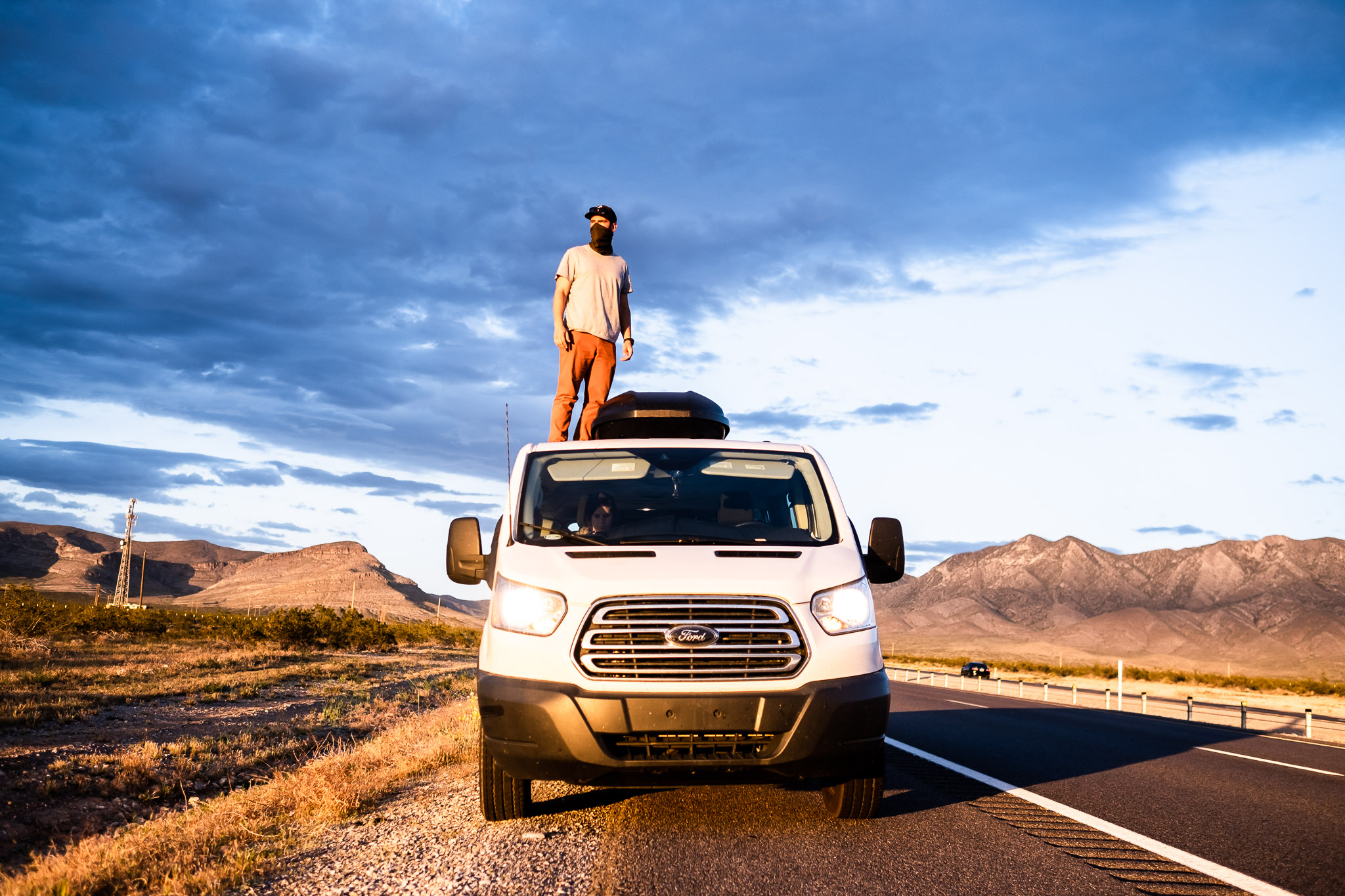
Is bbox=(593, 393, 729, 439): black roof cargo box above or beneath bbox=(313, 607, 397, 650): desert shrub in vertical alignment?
above

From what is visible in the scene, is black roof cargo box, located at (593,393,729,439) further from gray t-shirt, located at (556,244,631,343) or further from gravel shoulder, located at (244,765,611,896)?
gravel shoulder, located at (244,765,611,896)

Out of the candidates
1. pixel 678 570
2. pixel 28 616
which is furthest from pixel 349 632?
pixel 678 570

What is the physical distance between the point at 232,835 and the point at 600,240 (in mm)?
5736

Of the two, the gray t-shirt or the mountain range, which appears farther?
the mountain range

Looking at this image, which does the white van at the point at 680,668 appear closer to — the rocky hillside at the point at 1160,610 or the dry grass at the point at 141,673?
the dry grass at the point at 141,673

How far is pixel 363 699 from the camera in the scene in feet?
72.2

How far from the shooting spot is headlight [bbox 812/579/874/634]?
4832 millimetres

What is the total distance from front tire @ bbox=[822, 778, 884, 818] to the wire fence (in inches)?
539

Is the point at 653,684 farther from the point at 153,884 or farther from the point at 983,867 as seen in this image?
the point at 153,884

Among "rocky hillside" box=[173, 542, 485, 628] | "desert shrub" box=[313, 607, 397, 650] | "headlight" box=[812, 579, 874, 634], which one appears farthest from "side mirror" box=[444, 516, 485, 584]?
"rocky hillside" box=[173, 542, 485, 628]

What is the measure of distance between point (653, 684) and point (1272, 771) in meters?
7.48

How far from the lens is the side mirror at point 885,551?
568cm

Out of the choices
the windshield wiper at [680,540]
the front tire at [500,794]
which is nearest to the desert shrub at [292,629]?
the front tire at [500,794]

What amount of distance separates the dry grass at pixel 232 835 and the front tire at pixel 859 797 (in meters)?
3.03
